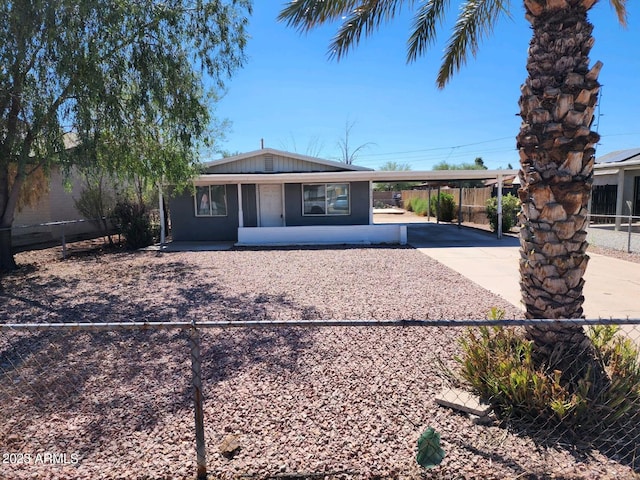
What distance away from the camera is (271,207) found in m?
17.1

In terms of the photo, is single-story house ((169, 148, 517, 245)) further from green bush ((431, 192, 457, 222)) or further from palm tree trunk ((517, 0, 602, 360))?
palm tree trunk ((517, 0, 602, 360))

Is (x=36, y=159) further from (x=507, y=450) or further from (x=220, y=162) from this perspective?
(x=507, y=450)

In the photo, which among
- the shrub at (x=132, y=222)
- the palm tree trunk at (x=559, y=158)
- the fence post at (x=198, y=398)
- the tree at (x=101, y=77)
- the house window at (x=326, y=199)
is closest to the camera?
the fence post at (x=198, y=398)

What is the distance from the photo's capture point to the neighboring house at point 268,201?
54.5ft

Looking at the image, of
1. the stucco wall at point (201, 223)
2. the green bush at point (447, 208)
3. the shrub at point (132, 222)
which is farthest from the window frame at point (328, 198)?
the green bush at point (447, 208)

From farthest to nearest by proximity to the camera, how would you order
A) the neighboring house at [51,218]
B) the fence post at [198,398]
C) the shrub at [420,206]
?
the shrub at [420,206]
the neighboring house at [51,218]
the fence post at [198,398]

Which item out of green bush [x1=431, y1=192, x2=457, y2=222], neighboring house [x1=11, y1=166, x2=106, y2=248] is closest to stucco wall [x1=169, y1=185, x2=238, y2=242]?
neighboring house [x1=11, y1=166, x2=106, y2=248]

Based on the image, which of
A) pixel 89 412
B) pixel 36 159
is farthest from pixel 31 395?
pixel 36 159

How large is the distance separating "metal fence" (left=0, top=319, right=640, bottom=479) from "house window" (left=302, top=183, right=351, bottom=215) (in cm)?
1198

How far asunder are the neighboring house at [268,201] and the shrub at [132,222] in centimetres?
152

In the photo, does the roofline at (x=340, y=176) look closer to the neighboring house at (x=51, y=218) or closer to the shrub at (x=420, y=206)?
the neighboring house at (x=51, y=218)

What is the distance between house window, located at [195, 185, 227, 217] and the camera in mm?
16656

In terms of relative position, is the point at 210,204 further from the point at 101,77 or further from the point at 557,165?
the point at 557,165

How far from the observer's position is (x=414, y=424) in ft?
11.1
